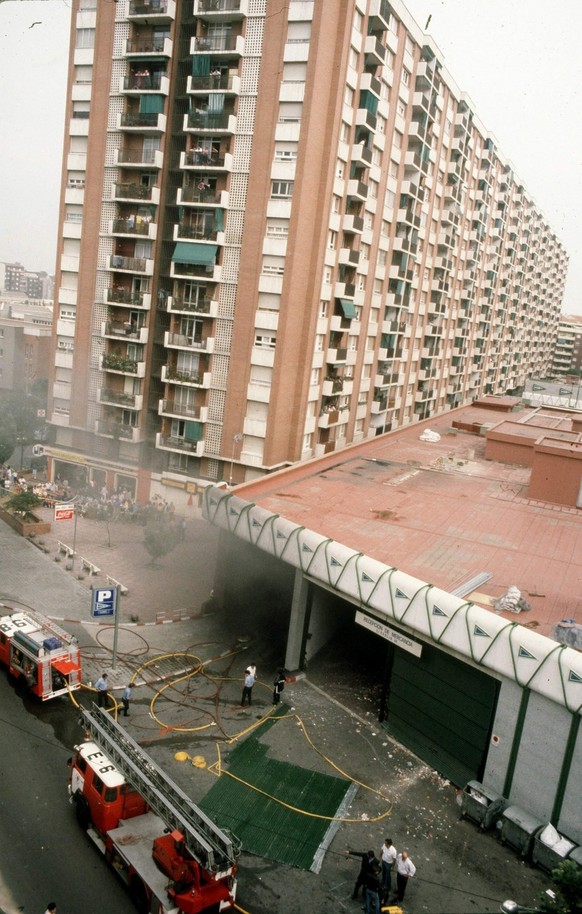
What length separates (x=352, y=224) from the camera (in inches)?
1516

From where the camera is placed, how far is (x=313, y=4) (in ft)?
108

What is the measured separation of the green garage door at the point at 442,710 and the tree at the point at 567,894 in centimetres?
433

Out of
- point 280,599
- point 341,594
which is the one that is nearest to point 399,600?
point 341,594

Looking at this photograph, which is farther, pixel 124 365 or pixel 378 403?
pixel 378 403

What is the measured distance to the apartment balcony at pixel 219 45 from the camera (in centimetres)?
3428

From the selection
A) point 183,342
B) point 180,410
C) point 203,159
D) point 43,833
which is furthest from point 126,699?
point 203,159

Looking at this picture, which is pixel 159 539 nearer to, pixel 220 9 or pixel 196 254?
pixel 196 254

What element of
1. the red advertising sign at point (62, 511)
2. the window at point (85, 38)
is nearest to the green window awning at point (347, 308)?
the red advertising sign at point (62, 511)

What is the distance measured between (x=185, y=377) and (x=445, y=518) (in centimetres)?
1876

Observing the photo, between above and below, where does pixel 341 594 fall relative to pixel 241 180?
below

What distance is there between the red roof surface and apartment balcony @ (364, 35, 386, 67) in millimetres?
21928

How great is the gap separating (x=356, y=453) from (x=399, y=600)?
17963 mm

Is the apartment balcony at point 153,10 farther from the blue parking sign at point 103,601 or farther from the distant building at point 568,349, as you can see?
the distant building at point 568,349

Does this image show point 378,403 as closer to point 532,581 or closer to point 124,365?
point 124,365
